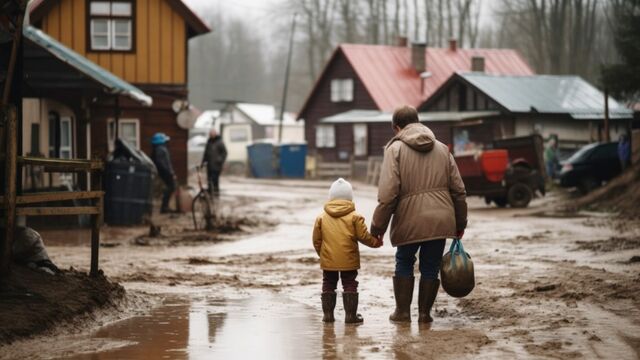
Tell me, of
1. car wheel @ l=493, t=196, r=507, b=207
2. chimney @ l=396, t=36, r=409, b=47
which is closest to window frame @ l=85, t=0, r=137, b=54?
car wheel @ l=493, t=196, r=507, b=207

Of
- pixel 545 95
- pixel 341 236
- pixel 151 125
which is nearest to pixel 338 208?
pixel 341 236

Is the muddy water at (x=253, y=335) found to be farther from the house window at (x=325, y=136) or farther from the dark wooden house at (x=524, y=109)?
the house window at (x=325, y=136)

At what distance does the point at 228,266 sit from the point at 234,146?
190ft

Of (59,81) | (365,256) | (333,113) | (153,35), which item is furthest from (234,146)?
(365,256)

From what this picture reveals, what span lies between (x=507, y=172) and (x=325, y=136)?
101ft

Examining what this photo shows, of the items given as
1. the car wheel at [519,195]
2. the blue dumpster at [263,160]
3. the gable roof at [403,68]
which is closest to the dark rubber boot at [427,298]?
the car wheel at [519,195]

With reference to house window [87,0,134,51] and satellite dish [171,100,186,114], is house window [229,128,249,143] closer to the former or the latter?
satellite dish [171,100,186,114]

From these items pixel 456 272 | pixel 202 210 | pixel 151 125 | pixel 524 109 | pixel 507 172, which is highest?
pixel 524 109

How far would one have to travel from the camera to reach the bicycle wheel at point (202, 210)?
21172 mm

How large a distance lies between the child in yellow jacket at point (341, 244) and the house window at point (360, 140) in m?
45.7

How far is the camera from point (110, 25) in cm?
3170

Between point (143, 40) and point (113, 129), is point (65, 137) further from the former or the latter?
point (143, 40)

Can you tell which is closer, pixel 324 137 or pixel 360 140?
pixel 360 140

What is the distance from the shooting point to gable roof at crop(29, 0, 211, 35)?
101 ft
